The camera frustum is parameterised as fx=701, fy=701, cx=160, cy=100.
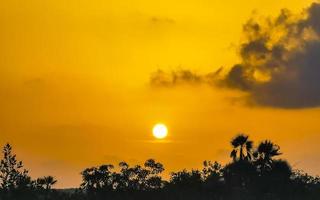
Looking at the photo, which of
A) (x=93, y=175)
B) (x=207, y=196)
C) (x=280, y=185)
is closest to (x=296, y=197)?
(x=280, y=185)

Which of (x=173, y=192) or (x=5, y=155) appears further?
(x=173, y=192)

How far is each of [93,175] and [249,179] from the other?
30.2 meters

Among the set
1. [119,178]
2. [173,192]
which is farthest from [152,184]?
[173,192]

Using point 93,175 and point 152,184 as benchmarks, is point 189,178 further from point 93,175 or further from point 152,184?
point 93,175

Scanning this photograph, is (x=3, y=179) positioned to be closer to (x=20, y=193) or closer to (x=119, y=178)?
(x=20, y=193)

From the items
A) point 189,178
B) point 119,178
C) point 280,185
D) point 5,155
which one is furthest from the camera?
point 119,178

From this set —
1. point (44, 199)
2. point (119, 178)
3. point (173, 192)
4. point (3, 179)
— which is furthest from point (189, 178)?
point (3, 179)

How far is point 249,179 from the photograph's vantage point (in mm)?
104125

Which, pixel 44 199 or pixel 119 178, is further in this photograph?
pixel 119 178

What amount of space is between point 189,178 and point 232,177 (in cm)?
887

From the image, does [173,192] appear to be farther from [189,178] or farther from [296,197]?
[296,197]

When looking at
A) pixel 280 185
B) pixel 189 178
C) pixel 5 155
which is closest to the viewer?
pixel 5 155

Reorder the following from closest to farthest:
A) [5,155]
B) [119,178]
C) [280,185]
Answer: [5,155] → [280,185] → [119,178]

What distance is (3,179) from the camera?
324 ft
